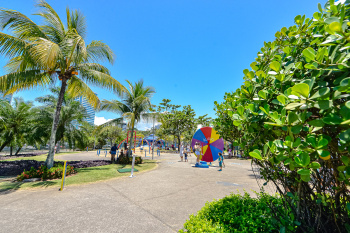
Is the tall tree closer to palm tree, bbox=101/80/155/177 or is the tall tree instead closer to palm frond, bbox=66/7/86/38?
palm tree, bbox=101/80/155/177

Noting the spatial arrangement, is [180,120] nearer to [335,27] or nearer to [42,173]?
[42,173]

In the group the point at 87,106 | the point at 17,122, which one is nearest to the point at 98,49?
the point at 87,106

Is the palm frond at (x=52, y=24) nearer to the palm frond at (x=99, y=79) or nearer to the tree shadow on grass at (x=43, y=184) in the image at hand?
the palm frond at (x=99, y=79)

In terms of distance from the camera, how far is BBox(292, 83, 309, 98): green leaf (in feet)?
3.44

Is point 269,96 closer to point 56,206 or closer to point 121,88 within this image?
point 56,206

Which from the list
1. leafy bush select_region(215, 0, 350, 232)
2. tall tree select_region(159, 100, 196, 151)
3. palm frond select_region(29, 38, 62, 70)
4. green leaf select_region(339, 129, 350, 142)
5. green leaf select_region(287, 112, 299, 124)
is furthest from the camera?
tall tree select_region(159, 100, 196, 151)

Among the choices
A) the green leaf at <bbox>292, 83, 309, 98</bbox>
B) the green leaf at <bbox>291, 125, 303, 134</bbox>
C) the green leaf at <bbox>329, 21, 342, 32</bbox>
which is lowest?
the green leaf at <bbox>291, 125, 303, 134</bbox>

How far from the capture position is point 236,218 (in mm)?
2566

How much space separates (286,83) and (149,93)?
569 inches

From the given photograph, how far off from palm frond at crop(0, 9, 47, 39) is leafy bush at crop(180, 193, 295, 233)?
33.8 ft

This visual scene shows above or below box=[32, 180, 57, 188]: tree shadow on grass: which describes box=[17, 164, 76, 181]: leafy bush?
above

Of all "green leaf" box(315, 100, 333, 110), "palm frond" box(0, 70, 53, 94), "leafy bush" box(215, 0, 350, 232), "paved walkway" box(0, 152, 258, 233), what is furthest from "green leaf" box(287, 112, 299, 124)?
"palm frond" box(0, 70, 53, 94)

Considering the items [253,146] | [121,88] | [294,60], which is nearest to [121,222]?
[253,146]

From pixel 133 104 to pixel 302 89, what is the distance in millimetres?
14038
